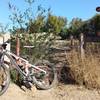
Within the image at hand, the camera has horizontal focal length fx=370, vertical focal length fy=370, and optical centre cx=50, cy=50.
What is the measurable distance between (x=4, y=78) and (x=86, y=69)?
7.57 ft

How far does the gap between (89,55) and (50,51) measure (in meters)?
1.59

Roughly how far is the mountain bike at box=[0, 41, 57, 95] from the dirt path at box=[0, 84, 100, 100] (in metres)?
0.20

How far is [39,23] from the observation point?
448 inches

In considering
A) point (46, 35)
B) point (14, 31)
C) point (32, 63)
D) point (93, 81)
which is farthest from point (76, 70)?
point (14, 31)

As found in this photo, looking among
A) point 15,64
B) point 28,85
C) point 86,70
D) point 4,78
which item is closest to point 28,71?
point 28,85

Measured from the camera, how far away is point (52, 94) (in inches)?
362

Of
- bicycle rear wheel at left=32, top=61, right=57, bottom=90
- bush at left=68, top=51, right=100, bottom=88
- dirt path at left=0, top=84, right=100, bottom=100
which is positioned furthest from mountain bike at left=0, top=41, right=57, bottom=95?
bush at left=68, top=51, right=100, bottom=88

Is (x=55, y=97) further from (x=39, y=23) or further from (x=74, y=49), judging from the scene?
(x=39, y=23)

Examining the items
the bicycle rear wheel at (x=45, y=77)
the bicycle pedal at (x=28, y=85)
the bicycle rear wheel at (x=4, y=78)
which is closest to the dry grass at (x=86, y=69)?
the bicycle rear wheel at (x=45, y=77)

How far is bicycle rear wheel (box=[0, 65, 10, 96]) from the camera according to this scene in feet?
28.0

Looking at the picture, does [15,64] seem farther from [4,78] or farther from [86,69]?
[86,69]

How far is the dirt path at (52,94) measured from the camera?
28.8 ft

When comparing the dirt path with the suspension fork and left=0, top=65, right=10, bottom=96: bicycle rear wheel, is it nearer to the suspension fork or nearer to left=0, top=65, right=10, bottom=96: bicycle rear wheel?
left=0, top=65, right=10, bottom=96: bicycle rear wheel

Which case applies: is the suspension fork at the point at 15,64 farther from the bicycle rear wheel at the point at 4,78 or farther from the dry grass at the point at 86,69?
the dry grass at the point at 86,69
